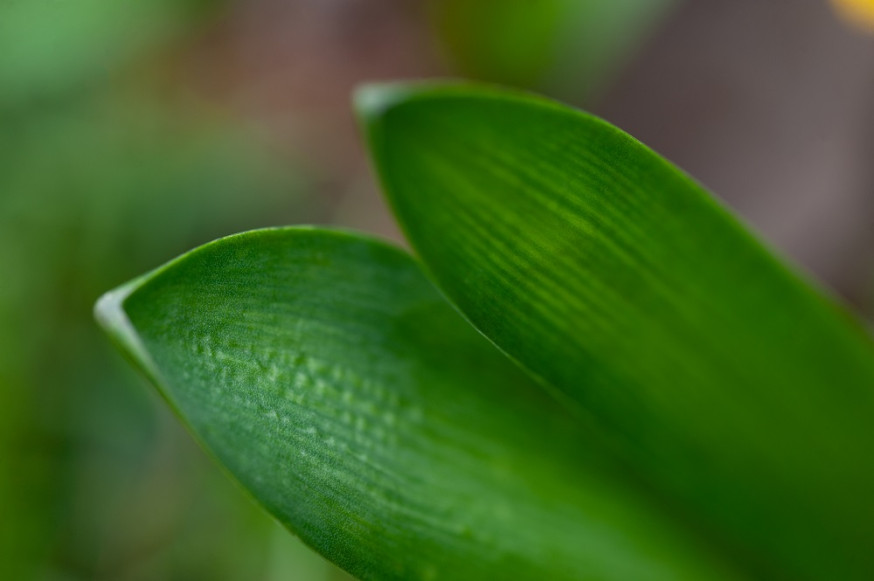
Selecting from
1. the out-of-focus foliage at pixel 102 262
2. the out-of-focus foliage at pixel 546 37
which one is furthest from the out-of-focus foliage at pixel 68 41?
the out-of-focus foliage at pixel 546 37

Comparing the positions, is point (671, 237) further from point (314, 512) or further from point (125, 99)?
point (125, 99)

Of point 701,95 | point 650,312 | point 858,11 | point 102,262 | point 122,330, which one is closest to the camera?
point 122,330

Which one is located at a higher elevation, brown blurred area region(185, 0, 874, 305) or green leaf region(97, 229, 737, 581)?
brown blurred area region(185, 0, 874, 305)

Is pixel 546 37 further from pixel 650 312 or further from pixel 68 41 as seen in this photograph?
pixel 650 312

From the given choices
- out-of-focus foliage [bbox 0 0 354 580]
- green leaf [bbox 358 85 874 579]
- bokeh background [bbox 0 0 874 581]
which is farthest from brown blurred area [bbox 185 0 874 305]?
green leaf [bbox 358 85 874 579]

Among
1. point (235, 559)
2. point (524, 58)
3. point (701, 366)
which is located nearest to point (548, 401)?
point (701, 366)

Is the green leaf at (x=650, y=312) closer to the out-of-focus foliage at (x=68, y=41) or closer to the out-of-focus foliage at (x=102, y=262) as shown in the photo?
the out-of-focus foliage at (x=102, y=262)

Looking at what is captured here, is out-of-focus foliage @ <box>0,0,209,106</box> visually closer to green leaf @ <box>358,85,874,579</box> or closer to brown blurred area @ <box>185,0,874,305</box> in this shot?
brown blurred area @ <box>185,0,874,305</box>

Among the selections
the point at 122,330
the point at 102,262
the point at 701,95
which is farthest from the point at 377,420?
the point at 701,95
